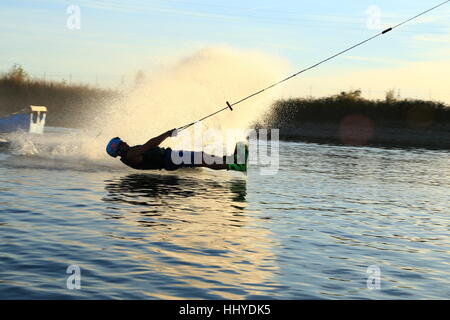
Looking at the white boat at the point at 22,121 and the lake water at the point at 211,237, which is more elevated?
the white boat at the point at 22,121

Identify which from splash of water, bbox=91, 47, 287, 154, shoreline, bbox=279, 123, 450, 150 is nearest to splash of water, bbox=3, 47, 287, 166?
splash of water, bbox=91, 47, 287, 154

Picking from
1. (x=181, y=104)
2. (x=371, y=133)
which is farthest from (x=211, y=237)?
(x=371, y=133)

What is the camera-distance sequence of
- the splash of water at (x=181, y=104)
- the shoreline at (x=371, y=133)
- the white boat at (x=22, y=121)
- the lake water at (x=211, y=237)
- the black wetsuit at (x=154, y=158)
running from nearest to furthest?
the lake water at (x=211, y=237)
the black wetsuit at (x=154, y=158)
the splash of water at (x=181, y=104)
the white boat at (x=22, y=121)
the shoreline at (x=371, y=133)

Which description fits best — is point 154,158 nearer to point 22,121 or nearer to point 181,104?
point 181,104

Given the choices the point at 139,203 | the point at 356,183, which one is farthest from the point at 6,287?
the point at 356,183

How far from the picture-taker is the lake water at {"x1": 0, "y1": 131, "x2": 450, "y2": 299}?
8.36 meters

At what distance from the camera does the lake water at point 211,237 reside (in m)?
8.36

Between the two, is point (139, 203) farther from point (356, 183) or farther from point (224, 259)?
point (356, 183)

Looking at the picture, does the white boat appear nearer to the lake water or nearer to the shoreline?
the lake water

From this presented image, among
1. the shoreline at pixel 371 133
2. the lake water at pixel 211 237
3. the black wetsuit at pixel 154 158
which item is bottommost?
the lake water at pixel 211 237

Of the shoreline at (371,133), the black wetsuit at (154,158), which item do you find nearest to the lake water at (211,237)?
the black wetsuit at (154,158)

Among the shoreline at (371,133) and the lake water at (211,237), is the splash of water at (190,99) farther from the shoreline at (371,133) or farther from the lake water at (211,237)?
the shoreline at (371,133)

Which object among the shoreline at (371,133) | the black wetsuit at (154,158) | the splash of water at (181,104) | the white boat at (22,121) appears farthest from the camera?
the shoreline at (371,133)

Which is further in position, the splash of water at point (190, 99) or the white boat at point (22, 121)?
the white boat at point (22, 121)
